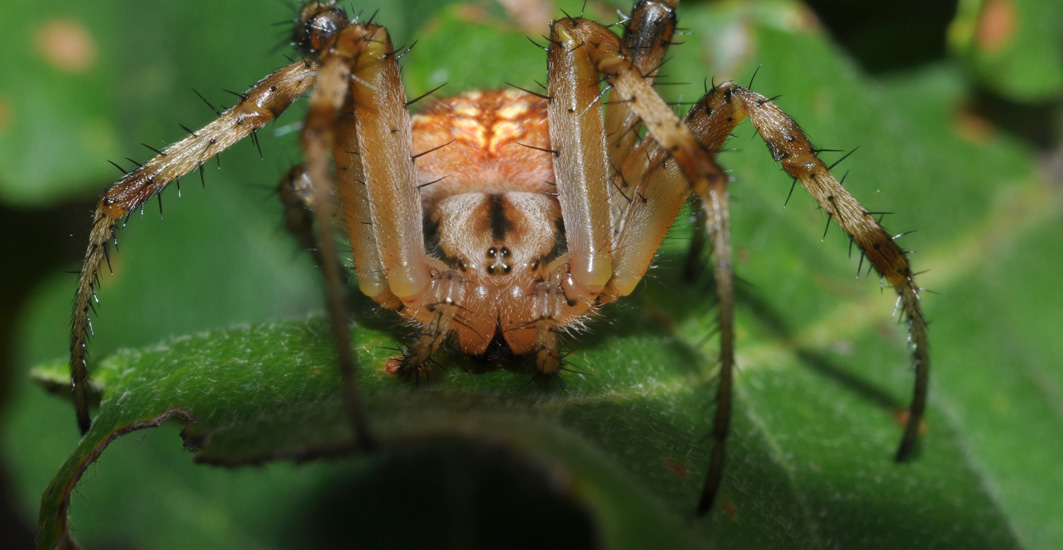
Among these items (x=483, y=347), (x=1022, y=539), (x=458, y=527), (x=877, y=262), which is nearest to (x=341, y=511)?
(x=458, y=527)

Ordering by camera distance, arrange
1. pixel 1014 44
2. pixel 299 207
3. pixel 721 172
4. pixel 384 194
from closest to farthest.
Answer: pixel 721 172, pixel 384 194, pixel 299 207, pixel 1014 44

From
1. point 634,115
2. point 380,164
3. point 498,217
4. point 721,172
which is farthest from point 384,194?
point 721,172

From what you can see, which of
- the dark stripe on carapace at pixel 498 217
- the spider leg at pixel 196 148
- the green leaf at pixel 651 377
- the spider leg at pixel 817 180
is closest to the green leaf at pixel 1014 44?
the green leaf at pixel 651 377

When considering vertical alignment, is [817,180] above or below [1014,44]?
below

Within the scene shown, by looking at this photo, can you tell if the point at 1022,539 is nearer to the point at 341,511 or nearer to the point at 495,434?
the point at 495,434

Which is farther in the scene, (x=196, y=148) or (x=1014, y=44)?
(x=1014, y=44)

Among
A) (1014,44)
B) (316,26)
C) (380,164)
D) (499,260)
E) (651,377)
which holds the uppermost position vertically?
(316,26)

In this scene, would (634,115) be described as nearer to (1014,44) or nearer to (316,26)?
(316,26)

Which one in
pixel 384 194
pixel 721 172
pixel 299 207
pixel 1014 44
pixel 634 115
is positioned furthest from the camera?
pixel 1014 44
